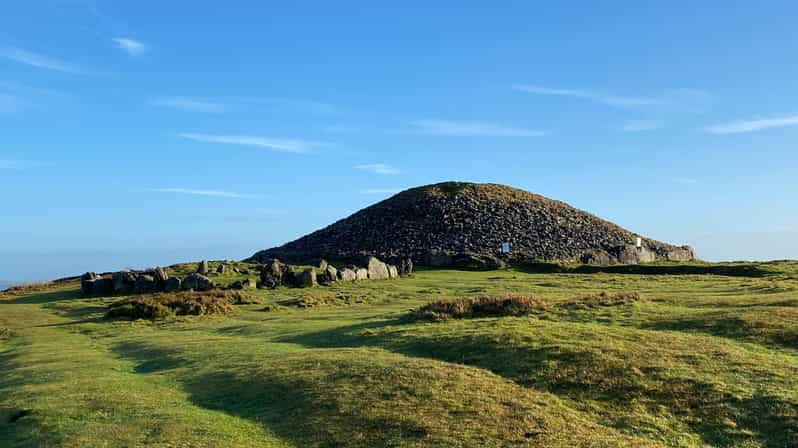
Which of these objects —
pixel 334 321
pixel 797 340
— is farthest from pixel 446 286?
pixel 797 340

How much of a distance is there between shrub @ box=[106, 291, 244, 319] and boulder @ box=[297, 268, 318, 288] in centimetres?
945

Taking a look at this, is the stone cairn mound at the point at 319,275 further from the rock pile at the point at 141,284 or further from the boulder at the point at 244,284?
the rock pile at the point at 141,284

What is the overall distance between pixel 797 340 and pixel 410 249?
5354 centimetres

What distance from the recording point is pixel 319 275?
5538cm

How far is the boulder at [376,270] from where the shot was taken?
57281mm

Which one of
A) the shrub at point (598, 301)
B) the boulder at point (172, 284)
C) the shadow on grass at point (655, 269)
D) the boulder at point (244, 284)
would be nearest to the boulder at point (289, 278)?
the boulder at point (244, 284)

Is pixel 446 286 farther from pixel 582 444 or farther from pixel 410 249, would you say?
pixel 582 444

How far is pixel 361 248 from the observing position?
3007 inches

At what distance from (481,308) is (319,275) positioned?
86.0 feet

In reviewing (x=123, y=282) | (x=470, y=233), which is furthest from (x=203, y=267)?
(x=470, y=233)

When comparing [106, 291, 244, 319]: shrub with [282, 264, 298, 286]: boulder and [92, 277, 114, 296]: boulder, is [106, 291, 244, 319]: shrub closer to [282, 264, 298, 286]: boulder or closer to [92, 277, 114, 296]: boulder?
[92, 277, 114, 296]: boulder

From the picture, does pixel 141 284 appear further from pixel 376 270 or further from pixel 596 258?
pixel 596 258

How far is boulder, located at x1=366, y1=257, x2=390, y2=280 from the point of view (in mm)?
57281

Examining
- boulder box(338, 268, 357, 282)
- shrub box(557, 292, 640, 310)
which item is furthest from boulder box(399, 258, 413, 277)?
shrub box(557, 292, 640, 310)
